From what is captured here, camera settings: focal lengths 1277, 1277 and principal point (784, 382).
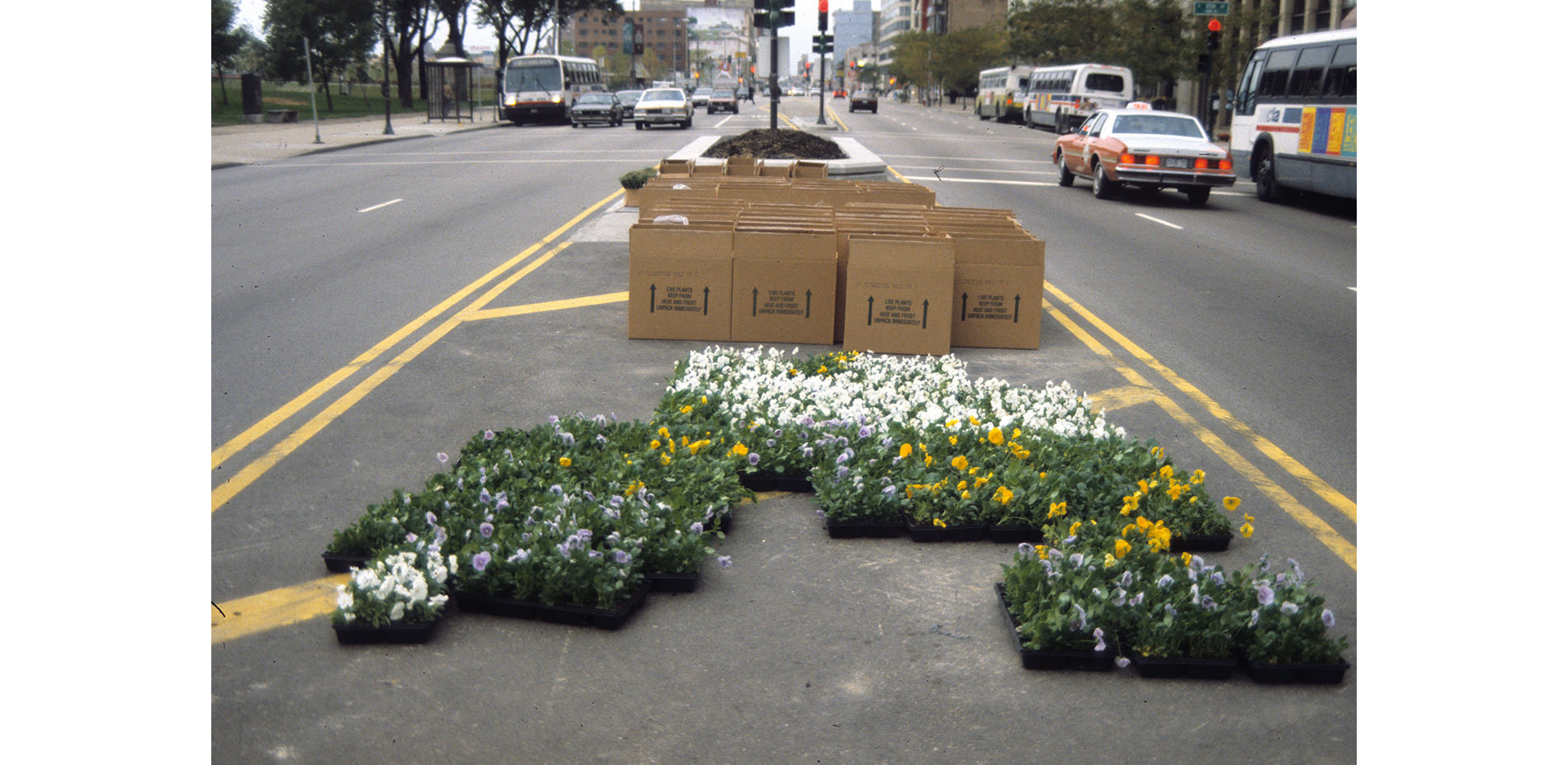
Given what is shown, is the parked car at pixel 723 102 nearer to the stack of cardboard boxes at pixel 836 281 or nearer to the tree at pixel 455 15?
the tree at pixel 455 15

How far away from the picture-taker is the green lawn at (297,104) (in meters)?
54.1

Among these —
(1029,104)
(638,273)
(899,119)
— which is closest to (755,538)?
(638,273)

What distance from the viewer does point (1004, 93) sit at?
65.9 meters

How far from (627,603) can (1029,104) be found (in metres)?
56.4

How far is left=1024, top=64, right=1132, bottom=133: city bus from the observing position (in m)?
47.5

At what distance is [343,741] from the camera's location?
3.63m

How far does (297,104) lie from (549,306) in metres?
59.0

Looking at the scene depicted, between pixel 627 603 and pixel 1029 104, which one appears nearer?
pixel 627 603

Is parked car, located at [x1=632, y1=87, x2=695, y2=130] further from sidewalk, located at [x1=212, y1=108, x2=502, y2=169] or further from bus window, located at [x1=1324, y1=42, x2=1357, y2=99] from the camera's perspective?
bus window, located at [x1=1324, y1=42, x2=1357, y2=99]

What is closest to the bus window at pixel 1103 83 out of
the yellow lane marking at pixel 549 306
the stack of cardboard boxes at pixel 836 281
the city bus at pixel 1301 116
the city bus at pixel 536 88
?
the city bus at pixel 536 88

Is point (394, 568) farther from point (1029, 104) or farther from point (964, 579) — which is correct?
point (1029, 104)

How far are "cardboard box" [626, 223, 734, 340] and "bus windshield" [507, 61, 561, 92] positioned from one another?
47457 mm

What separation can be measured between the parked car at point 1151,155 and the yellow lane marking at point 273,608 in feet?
61.3

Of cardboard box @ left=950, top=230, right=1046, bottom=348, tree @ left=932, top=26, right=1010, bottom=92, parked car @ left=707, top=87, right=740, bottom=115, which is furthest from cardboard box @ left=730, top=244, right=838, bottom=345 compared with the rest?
tree @ left=932, top=26, right=1010, bottom=92
